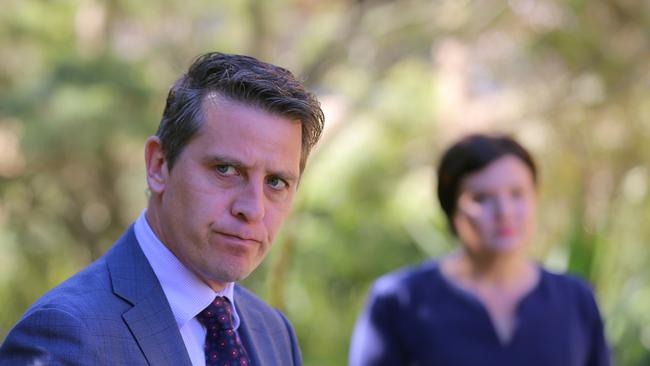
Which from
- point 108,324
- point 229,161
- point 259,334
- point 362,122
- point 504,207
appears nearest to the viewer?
point 108,324

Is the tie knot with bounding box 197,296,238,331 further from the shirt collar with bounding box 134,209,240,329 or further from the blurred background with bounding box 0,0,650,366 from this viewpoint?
the blurred background with bounding box 0,0,650,366

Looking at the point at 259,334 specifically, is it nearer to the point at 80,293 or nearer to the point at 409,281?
the point at 80,293

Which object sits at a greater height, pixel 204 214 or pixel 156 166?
pixel 156 166

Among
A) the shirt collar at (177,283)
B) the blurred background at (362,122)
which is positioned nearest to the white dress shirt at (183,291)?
the shirt collar at (177,283)

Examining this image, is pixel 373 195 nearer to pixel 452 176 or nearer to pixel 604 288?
pixel 604 288

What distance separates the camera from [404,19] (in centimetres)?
687

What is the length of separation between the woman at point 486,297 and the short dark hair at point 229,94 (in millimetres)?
1625

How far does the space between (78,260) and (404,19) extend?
2896 mm

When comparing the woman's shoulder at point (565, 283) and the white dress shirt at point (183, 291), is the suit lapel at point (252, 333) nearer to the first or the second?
the white dress shirt at point (183, 291)

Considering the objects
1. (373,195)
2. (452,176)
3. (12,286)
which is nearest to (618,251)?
(373,195)

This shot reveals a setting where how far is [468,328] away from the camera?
333 cm

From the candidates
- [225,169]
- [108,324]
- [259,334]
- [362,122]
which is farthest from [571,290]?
[362,122]

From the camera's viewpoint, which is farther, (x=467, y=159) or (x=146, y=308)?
(x=467, y=159)

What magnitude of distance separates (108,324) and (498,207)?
1974 mm
